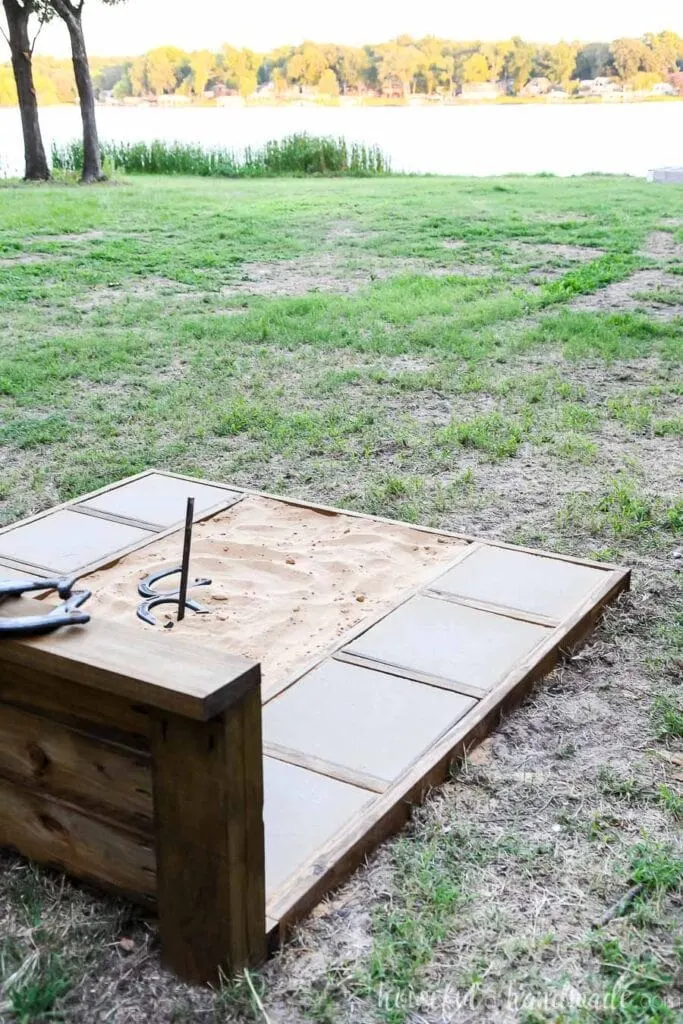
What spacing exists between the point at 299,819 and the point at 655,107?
74.5ft

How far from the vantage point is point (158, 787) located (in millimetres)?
1442

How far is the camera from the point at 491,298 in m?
6.55

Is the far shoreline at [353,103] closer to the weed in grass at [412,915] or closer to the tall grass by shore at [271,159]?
the tall grass by shore at [271,159]

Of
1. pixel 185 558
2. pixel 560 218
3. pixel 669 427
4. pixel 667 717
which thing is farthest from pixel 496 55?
pixel 667 717

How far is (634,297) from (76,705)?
18.9 ft

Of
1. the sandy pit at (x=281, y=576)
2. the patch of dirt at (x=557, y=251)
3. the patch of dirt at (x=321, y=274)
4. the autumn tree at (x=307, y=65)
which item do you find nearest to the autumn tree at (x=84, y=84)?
the patch of dirt at (x=321, y=274)

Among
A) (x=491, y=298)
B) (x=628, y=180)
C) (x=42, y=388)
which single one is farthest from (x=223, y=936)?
(x=628, y=180)

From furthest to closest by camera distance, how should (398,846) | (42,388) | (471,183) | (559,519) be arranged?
1. (471,183)
2. (42,388)
3. (559,519)
4. (398,846)

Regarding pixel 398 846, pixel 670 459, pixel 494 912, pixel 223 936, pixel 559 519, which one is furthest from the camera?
pixel 670 459

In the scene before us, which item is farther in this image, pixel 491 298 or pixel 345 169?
pixel 345 169

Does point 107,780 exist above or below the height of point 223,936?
above

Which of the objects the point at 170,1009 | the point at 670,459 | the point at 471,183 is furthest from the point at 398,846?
the point at 471,183

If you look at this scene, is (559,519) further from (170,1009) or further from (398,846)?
(170,1009)

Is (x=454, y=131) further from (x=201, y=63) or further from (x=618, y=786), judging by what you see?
(x=618, y=786)
